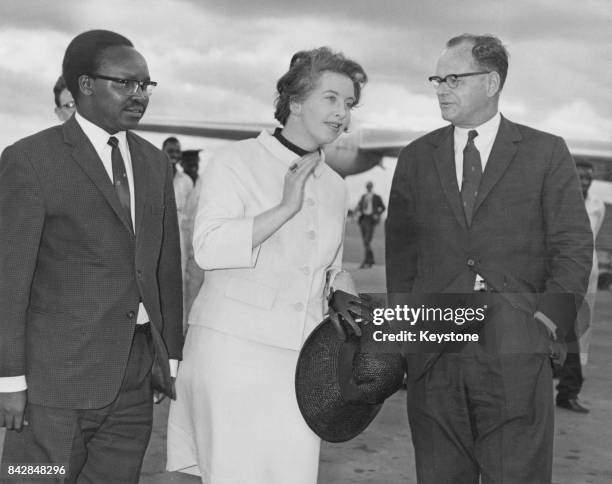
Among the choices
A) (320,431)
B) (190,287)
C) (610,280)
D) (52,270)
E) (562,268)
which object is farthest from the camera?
(610,280)

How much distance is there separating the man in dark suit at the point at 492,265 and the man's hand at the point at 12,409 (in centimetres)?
100

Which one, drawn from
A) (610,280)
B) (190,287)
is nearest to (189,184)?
(190,287)

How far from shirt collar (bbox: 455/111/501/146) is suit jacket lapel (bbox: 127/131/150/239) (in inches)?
33.2

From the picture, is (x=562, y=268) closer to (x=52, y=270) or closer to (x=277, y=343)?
(x=277, y=343)

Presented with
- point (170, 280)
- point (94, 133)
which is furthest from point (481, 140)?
point (94, 133)

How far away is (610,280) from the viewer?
1206 cm

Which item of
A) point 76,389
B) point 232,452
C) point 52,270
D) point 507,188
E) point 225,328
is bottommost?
point 232,452

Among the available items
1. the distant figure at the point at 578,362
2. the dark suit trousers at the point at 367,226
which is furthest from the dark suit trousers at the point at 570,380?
the dark suit trousers at the point at 367,226

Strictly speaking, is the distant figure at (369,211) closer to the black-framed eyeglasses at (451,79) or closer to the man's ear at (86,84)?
the black-framed eyeglasses at (451,79)

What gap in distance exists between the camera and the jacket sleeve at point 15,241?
1.84 m

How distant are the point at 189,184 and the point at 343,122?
164 inches

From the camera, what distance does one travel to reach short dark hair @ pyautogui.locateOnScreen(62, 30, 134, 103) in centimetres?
194

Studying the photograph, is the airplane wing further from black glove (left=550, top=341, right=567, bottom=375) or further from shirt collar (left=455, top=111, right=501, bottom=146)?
black glove (left=550, top=341, right=567, bottom=375)

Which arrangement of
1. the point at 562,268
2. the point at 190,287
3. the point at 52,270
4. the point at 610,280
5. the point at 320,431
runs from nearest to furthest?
the point at 52,270 < the point at 320,431 < the point at 562,268 < the point at 190,287 < the point at 610,280
